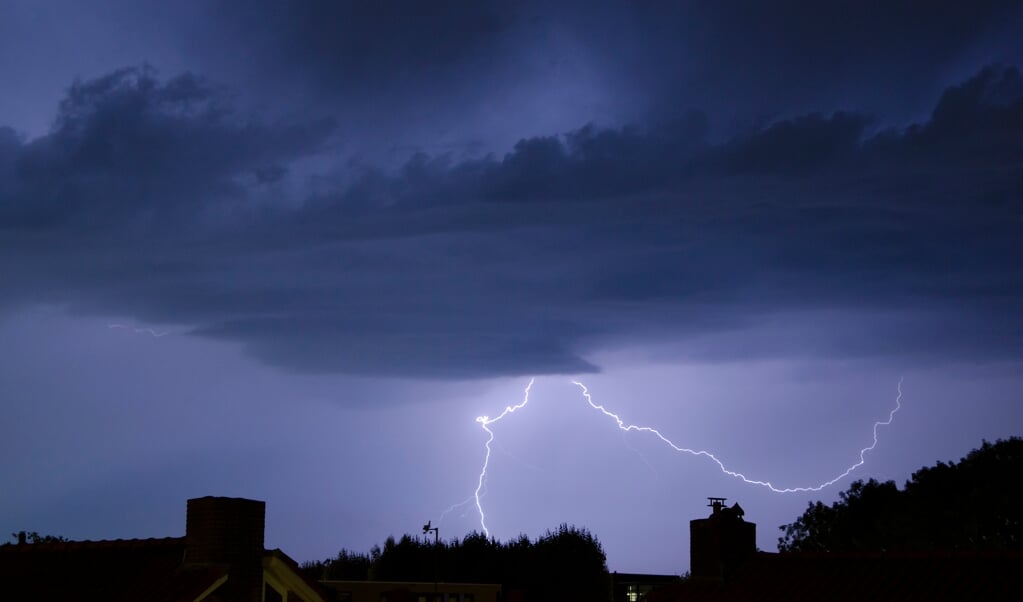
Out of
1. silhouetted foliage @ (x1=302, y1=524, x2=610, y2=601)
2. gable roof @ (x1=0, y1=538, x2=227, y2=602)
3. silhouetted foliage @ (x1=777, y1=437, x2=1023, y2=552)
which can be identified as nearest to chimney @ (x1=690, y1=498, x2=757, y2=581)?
gable roof @ (x1=0, y1=538, x2=227, y2=602)

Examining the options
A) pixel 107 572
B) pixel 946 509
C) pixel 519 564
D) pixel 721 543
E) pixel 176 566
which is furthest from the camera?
pixel 519 564

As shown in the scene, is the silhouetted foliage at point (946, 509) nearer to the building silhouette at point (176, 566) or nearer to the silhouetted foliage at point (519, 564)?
the silhouetted foliage at point (519, 564)

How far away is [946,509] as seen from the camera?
7962cm

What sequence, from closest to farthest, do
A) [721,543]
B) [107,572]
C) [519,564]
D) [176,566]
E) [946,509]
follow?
[176,566], [107,572], [721,543], [946,509], [519,564]

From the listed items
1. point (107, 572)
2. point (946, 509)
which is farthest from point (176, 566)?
point (946, 509)

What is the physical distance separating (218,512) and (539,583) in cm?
7283

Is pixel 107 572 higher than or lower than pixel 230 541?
lower

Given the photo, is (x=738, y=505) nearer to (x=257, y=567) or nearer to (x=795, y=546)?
(x=257, y=567)

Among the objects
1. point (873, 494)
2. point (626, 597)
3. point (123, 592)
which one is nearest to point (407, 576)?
point (626, 597)

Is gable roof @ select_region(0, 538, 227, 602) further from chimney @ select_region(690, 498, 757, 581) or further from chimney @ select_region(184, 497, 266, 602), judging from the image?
chimney @ select_region(690, 498, 757, 581)

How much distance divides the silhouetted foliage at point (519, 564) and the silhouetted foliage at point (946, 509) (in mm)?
19409

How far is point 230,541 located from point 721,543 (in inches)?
711

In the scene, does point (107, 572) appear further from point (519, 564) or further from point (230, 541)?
point (519, 564)

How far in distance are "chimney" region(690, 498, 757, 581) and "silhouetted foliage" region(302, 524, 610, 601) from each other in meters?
55.3
